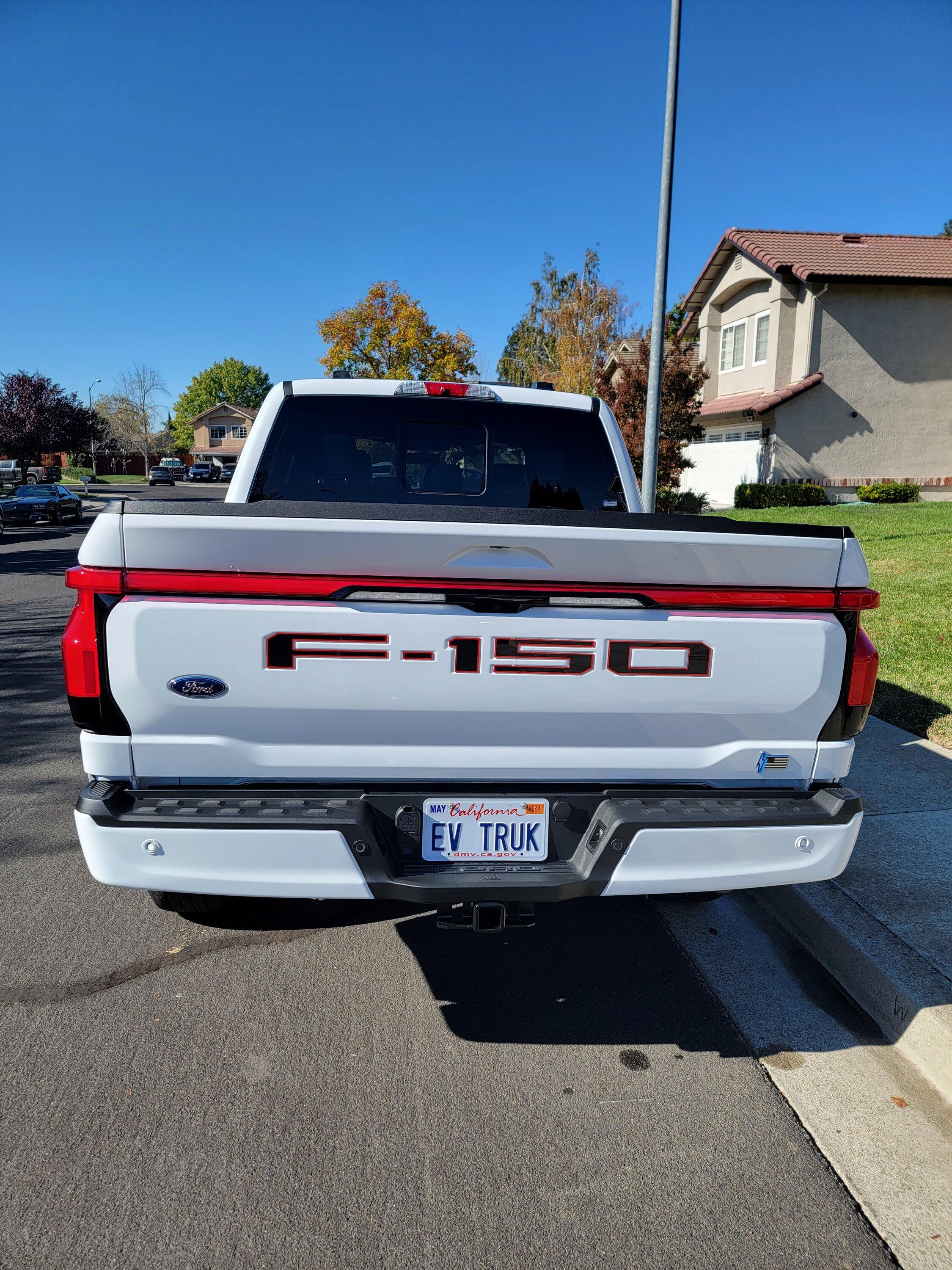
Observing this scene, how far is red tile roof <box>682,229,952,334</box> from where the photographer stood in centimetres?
2659

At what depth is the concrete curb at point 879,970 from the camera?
2.98 meters

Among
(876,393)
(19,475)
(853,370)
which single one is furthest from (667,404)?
(19,475)

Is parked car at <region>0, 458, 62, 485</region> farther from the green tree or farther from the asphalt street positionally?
the green tree

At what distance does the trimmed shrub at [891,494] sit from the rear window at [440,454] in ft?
80.1

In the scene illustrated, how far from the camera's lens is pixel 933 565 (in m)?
11.9

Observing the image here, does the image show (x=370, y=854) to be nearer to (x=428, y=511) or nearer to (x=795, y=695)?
(x=428, y=511)

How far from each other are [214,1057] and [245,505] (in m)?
1.86

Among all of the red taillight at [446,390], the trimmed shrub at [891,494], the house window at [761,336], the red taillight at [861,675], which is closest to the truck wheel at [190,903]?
the red taillight at [861,675]

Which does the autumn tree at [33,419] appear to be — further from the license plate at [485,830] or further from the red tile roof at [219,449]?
the license plate at [485,830]

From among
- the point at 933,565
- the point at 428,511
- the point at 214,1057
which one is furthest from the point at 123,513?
the point at 933,565

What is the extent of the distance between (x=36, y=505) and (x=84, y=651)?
3285 cm

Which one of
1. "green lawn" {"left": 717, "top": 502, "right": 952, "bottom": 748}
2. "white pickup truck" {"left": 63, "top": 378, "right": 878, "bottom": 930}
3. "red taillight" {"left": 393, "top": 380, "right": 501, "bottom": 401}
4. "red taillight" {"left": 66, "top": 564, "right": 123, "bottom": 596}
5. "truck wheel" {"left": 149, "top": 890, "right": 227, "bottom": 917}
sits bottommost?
"truck wheel" {"left": 149, "top": 890, "right": 227, "bottom": 917}

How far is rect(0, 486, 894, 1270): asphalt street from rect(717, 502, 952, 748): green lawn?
195 cm

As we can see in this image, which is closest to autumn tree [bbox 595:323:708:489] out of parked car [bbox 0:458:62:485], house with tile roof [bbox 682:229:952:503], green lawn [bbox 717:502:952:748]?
house with tile roof [bbox 682:229:952:503]
